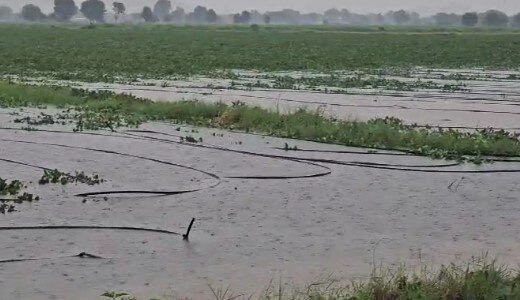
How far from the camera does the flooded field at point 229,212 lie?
7453 mm

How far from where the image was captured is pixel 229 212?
9.87m

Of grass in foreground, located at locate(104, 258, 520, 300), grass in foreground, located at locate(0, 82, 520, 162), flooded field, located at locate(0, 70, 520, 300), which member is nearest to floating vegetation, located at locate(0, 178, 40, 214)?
flooded field, located at locate(0, 70, 520, 300)

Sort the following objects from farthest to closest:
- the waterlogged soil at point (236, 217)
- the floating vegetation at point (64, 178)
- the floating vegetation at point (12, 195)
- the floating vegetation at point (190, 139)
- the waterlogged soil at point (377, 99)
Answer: the waterlogged soil at point (377, 99), the floating vegetation at point (190, 139), the floating vegetation at point (64, 178), the floating vegetation at point (12, 195), the waterlogged soil at point (236, 217)

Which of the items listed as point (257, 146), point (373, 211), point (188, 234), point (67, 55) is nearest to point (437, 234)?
point (373, 211)

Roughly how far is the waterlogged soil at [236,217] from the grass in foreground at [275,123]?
0.73m

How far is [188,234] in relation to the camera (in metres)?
8.62

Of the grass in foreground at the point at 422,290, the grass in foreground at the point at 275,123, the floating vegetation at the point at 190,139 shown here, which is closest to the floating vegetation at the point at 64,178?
the floating vegetation at the point at 190,139

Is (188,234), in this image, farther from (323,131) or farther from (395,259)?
(323,131)

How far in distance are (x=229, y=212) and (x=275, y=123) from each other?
22.9 feet

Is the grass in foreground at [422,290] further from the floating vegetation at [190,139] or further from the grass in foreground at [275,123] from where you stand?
the floating vegetation at [190,139]

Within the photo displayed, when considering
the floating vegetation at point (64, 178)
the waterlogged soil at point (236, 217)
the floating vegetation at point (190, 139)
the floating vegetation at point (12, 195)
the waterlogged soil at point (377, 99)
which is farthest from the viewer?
the waterlogged soil at point (377, 99)

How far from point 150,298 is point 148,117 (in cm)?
1194

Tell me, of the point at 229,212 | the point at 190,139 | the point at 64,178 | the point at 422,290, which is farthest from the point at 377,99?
the point at 422,290

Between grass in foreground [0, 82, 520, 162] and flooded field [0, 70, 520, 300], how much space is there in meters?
0.52
